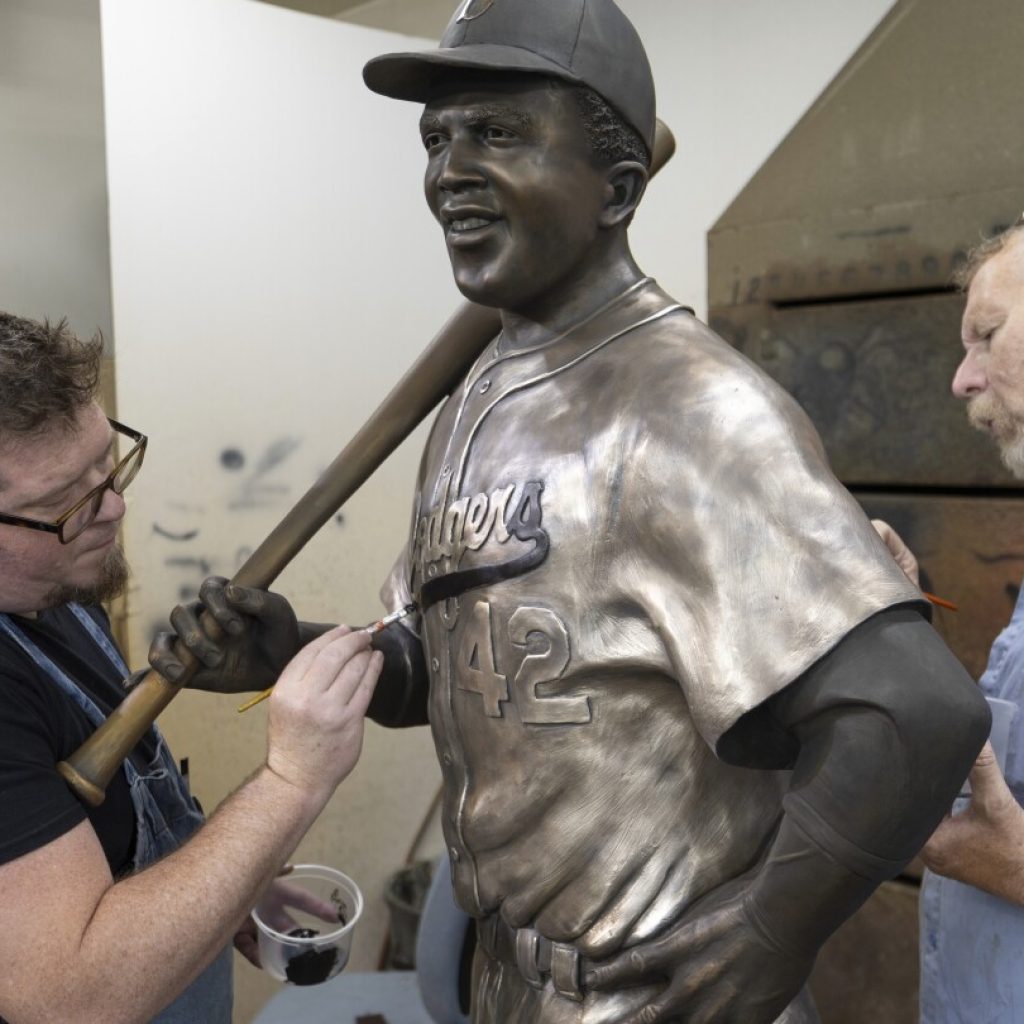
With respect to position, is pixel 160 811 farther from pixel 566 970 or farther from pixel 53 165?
pixel 53 165

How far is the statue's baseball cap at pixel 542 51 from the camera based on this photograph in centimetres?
92

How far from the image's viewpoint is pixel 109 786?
48.3 inches

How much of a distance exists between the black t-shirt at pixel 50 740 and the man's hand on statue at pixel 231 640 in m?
0.11

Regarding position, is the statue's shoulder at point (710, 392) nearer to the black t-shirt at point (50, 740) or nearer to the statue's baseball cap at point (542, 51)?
the statue's baseball cap at point (542, 51)

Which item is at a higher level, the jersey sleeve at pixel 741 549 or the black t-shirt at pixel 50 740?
the jersey sleeve at pixel 741 549

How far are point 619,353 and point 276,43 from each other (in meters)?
1.65

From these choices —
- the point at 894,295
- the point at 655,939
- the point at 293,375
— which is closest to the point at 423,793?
the point at 293,375

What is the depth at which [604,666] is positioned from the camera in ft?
3.01

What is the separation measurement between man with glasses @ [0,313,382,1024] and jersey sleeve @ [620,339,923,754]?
42cm

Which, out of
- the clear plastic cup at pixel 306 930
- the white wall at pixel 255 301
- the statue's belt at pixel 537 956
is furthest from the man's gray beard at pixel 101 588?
the white wall at pixel 255 301

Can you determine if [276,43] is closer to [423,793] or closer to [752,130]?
[752,130]

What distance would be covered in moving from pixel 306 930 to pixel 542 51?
3.37ft

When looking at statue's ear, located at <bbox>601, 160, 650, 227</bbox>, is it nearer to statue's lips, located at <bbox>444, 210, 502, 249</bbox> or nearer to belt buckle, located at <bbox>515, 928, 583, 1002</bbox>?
statue's lips, located at <bbox>444, 210, 502, 249</bbox>

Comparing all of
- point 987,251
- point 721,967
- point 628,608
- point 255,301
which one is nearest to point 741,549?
point 628,608
